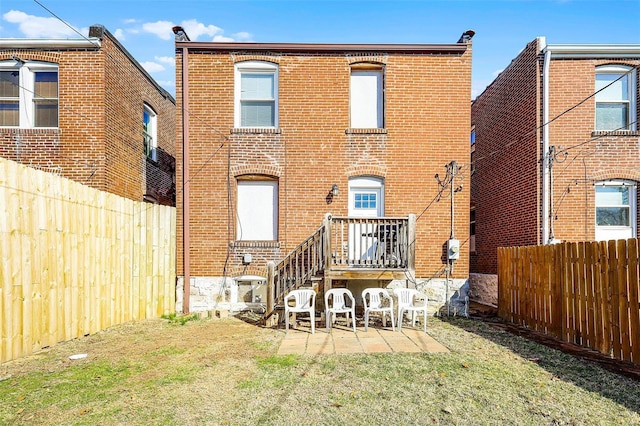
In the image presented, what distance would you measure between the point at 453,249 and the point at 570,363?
13.1 feet

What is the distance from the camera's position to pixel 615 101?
1012 centimetres

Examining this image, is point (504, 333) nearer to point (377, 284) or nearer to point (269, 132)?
point (377, 284)

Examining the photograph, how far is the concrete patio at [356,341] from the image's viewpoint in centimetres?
622

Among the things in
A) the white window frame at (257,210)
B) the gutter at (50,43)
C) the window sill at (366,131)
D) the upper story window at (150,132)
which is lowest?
the white window frame at (257,210)

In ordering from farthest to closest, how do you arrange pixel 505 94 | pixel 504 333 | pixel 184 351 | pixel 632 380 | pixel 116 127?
pixel 505 94 < pixel 116 127 < pixel 504 333 < pixel 184 351 < pixel 632 380

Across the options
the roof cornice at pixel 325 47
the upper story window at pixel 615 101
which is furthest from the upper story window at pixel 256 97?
the upper story window at pixel 615 101

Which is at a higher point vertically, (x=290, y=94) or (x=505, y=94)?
(x=505, y=94)

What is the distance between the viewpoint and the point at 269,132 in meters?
9.61

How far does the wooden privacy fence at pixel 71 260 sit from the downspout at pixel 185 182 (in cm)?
31

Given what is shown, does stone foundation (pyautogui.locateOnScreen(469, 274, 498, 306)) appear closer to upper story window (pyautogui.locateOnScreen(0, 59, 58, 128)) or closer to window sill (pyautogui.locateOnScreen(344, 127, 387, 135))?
window sill (pyautogui.locateOnScreen(344, 127, 387, 135))

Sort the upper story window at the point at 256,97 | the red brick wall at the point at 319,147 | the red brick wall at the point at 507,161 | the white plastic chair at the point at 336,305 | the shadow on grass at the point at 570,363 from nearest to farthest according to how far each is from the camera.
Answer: the shadow on grass at the point at 570,363 < the white plastic chair at the point at 336,305 < the red brick wall at the point at 319,147 < the upper story window at the point at 256,97 < the red brick wall at the point at 507,161

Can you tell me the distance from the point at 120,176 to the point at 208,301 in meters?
4.16

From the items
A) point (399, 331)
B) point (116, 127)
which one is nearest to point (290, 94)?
point (116, 127)

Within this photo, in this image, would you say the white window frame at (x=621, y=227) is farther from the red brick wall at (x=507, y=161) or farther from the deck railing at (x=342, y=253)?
the deck railing at (x=342, y=253)
